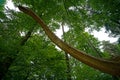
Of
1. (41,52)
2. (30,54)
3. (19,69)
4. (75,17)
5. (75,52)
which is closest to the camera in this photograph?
(75,52)

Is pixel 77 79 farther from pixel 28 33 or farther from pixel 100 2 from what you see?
pixel 100 2

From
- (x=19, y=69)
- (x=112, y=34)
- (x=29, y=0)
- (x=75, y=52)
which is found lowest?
(x=75, y=52)

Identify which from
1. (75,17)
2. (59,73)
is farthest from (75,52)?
(59,73)

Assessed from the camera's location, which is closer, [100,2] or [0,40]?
[100,2]

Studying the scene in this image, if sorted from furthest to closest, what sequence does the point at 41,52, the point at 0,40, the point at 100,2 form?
the point at 41,52, the point at 0,40, the point at 100,2

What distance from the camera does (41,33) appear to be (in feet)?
36.5

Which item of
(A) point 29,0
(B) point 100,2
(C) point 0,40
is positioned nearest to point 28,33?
(C) point 0,40

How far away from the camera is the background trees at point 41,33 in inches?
267

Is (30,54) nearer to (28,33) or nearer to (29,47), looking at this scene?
(29,47)

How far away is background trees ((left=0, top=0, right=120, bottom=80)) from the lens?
6.79m

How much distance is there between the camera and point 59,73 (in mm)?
11688

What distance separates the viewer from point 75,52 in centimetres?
177

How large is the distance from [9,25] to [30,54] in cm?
156

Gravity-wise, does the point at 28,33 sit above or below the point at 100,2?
above
